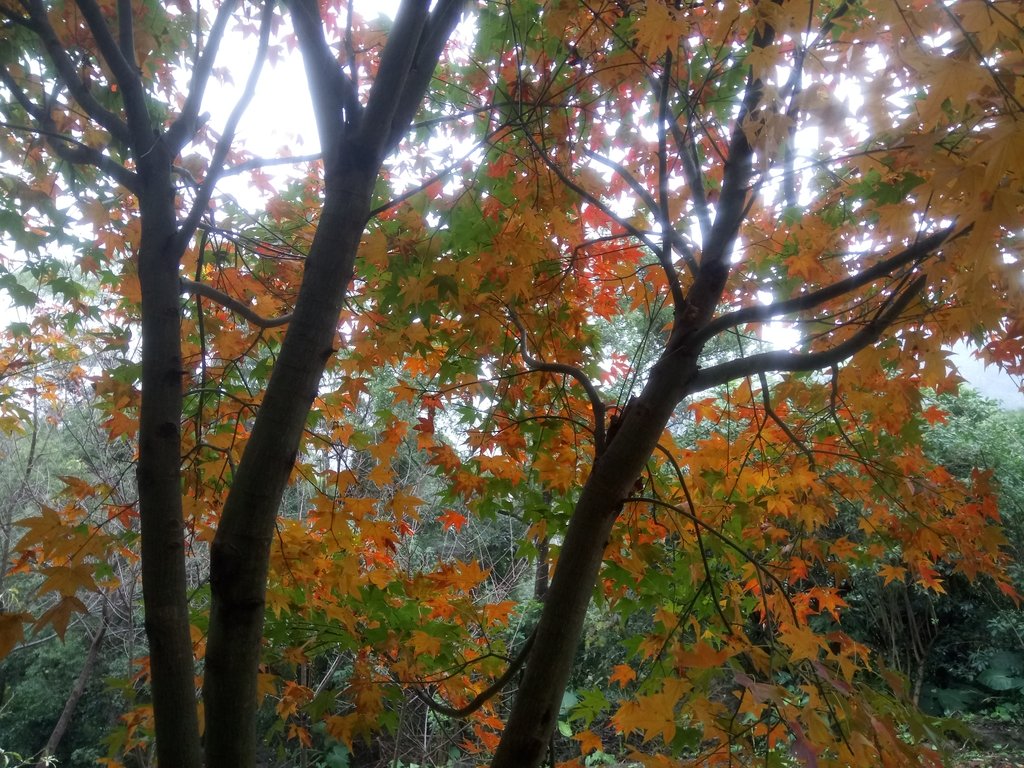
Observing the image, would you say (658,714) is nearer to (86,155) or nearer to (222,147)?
(222,147)

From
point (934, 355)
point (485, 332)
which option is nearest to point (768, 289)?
point (934, 355)

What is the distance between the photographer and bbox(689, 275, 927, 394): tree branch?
1159 mm

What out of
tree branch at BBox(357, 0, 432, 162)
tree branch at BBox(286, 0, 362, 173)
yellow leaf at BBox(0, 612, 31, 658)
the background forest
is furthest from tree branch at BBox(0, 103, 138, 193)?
the background forest

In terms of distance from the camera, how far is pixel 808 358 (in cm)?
122

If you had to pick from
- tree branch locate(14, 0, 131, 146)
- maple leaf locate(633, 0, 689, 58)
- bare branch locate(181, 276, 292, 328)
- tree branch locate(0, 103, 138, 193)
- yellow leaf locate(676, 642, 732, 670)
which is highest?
maple leaf locate(633, 0, 689, 58)

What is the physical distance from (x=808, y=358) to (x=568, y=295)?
122 cm

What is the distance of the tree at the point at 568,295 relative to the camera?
3.68ft

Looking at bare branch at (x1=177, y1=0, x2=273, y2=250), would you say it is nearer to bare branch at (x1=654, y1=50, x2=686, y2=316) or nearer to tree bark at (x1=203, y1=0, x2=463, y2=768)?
tree bark at (x1=203, y1=0, x2=463, y2=768)

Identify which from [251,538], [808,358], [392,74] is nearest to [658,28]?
[392,74]

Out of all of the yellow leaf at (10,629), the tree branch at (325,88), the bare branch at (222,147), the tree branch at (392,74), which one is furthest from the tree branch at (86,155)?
the yellow leaf at (10,629)

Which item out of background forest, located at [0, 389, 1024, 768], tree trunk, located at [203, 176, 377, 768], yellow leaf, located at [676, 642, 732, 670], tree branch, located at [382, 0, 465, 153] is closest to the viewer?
tree trunk, located at [203, 176, 377, 768]

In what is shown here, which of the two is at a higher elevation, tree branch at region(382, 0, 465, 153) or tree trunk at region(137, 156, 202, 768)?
tree branch at region(382, 0, 465, 153)

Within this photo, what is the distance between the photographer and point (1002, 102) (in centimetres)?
99

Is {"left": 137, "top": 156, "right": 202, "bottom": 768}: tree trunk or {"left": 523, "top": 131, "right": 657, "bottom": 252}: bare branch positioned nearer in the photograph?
{"left": 137, "top": 156, "right": 202, "bottom": 768}: tree trunk
